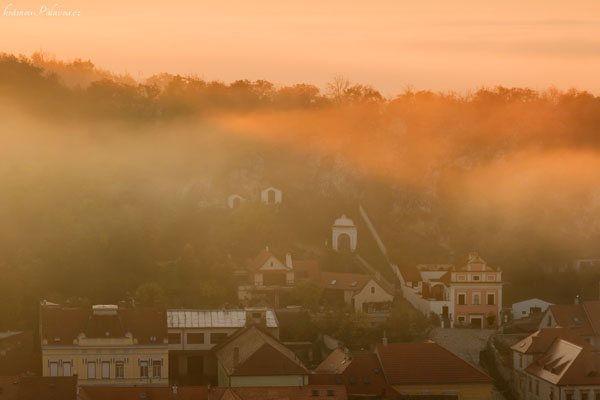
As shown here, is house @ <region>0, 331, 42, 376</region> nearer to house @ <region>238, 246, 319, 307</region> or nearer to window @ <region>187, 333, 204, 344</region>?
window @ <region>187, 333, 204, 344</region>

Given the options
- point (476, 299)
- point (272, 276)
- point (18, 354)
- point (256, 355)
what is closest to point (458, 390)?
point (256, 355)

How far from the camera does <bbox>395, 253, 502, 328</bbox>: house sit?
58.5 metres

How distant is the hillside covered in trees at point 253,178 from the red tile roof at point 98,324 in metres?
4.17

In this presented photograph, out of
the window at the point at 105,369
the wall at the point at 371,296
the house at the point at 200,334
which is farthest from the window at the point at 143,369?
the wall at the point at 371,296

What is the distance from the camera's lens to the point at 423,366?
1857 inches

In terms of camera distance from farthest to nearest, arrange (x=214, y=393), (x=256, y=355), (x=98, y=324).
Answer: (x=98, y=324), (x=256, y=355), (x=214, y=393)

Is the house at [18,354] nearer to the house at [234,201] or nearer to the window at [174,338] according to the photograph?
the window at [174,338]

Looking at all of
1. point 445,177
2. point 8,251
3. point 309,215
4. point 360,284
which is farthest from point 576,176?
point 8,251

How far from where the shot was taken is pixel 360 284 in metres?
Result: 58.2

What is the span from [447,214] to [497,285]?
1201cm

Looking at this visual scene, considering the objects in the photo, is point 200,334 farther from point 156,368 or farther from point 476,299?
point 476,299

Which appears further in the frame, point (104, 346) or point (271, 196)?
point (271, 196)

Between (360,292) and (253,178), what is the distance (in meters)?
14.7

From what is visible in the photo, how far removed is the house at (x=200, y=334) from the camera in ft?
164
